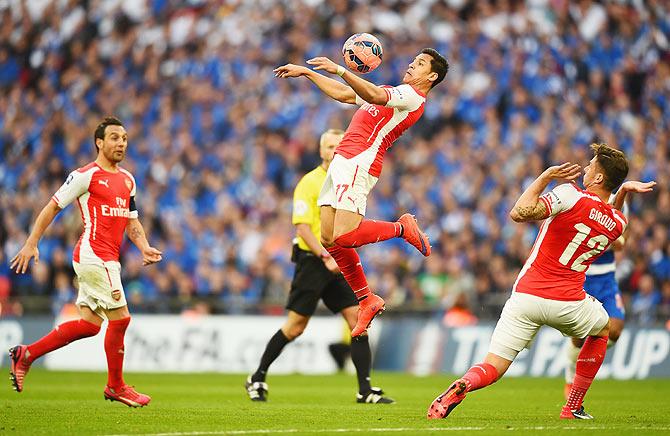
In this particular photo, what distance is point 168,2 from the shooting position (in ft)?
92.2

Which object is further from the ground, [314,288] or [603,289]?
[603,289]

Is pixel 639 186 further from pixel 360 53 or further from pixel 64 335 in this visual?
pixel 64 335

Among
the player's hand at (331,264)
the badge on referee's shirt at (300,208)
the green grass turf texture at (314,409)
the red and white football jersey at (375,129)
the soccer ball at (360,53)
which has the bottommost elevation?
the green grass turf texture at (314,409)

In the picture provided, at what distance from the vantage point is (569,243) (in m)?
9.03

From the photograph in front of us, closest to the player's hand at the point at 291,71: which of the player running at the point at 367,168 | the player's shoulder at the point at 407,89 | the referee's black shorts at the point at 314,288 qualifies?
the player running at the point at 367,168

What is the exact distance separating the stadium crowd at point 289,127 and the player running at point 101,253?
971cm

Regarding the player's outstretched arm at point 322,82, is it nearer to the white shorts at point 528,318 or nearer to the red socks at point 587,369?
the white shorts at point 528,318

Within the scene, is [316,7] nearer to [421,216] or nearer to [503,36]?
[503,36]

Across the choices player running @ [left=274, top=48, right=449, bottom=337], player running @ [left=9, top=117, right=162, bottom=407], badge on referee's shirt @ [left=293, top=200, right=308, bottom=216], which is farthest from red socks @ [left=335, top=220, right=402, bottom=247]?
badge on referee's shirt @ [left=293, top=200, right=308, bottom=216]

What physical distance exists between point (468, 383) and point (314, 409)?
2083mm

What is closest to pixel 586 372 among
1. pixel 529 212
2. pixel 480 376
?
pixel 480 376

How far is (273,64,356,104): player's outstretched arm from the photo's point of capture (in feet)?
29.7

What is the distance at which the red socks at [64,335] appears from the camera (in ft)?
34.2

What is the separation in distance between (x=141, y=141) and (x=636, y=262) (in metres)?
12.0
